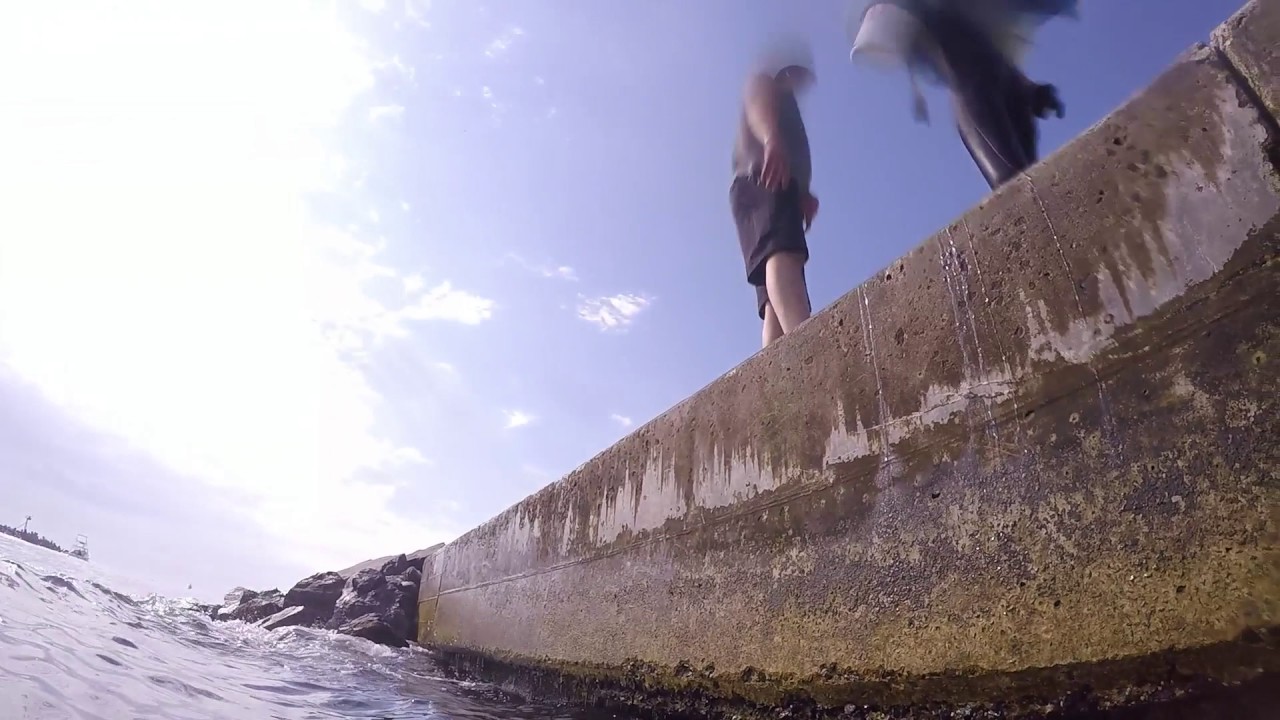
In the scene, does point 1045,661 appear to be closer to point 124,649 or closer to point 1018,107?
point 1018,107

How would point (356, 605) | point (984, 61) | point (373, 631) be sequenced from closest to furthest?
point (984, 61), point (373, 631), point (356, 605)

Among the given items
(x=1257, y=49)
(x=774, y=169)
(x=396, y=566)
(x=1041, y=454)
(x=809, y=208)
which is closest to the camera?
(x=1257, y=49)

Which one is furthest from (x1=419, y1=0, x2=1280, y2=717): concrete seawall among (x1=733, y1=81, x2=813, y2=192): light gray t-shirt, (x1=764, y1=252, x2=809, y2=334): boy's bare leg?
(x1=733, y1=81, x2=813, y2=192): light gray t-shirt

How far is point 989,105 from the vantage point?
2.71 meters

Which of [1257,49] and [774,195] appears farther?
[774,195]

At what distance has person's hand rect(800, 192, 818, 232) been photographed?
3.65m

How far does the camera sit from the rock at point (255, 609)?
391 inches

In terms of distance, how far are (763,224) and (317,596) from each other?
9.49 metres

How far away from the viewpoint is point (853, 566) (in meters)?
2.03

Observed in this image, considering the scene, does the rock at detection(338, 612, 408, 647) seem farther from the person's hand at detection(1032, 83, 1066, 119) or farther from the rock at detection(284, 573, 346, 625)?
the person's hand at detection(1032, 83, 1066, 119)

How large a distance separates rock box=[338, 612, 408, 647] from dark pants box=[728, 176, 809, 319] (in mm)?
6809

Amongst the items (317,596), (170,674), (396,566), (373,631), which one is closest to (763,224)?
(170,674)

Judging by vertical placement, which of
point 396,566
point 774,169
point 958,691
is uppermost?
point 774,169

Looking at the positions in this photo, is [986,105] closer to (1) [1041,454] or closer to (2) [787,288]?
(2) [787,288]
